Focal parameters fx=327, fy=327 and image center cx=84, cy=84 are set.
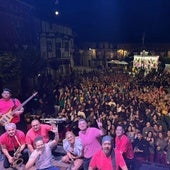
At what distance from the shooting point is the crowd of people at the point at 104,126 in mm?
6145

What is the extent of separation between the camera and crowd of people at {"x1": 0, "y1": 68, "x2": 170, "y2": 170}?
6.14 metres

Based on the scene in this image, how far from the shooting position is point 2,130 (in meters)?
8.59

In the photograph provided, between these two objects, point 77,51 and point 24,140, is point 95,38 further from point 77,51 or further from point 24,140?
point 24,140

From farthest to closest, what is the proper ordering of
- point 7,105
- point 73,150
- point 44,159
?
point 7,105 → point 73,150 → point 44,159

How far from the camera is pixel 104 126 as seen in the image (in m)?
10.5

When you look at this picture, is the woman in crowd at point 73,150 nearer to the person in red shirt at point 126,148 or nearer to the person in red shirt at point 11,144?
the person in red shirt at point 126,148

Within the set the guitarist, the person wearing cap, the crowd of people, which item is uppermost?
the guitarist

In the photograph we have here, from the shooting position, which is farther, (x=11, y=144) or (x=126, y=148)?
(x=11, y=144)

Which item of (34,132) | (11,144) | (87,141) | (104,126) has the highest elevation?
(34,132)

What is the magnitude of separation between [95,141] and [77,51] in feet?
88.2

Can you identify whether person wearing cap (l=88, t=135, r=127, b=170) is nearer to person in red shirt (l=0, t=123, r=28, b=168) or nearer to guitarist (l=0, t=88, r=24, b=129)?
person in red shirt (l=0, t=123, r=28, b=168)

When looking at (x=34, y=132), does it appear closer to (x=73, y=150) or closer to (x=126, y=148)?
(x=73, y=150)

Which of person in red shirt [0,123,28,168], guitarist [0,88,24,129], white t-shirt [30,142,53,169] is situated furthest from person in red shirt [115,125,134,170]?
guitarist [0,88,24,129]

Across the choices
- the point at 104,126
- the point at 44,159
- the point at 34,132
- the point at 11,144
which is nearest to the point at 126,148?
the point at 44,159
